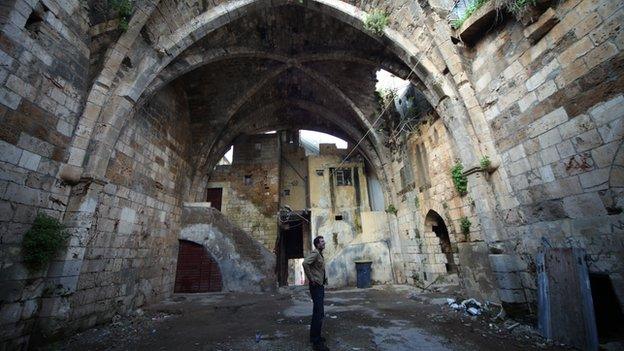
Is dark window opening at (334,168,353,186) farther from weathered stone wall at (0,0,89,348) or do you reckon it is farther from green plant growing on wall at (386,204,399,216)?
weathered stone wall at (0,0,89,348)

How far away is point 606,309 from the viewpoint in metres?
3.56

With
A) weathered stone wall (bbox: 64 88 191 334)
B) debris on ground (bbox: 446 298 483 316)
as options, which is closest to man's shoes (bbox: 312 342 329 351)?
debris on ground (bbox: 446 298 483 316)

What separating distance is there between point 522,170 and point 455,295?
3.84m

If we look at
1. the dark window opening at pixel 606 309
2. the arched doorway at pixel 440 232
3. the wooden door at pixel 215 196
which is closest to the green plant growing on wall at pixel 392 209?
the arched doorway at pixel 440 232

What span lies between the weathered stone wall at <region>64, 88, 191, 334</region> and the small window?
8376 mm

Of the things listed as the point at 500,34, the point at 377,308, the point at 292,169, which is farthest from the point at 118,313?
the point at 292,169

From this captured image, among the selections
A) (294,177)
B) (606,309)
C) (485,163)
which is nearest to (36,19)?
(485,163)

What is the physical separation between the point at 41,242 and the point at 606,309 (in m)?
8.54

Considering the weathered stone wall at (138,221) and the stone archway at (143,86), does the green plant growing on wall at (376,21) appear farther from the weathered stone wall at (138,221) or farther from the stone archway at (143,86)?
the weathered stone wall at (138,221)

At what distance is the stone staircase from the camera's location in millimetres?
8422

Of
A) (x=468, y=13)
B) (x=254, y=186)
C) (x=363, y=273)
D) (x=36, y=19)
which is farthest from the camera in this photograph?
(x=254, y=186)

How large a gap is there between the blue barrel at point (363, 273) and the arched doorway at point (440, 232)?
9.41ft

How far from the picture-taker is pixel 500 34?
4980 millimetres

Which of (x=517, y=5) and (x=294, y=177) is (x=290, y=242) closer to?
(x=294, y=177)
